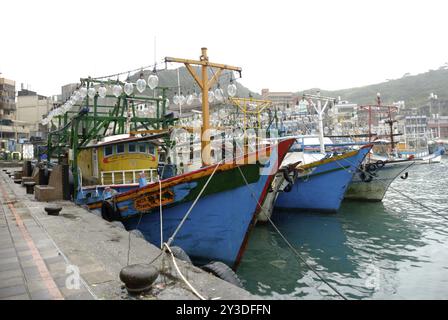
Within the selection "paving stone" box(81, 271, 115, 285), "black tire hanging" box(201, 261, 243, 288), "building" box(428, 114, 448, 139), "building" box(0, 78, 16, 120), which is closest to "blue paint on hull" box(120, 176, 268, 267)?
"black tire hanging" box(201, 261, 243, 288)

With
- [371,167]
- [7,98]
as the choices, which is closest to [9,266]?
[371,167]

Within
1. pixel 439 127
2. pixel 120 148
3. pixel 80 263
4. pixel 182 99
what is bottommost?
pixel 80 263

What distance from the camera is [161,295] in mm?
4461

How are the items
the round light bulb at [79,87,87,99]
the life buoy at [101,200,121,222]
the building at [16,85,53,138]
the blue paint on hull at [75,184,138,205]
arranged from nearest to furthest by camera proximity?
the life buoy at [101,200,121,222], the blue paint on hull at [75,184,138,205], the round light bulb at [79,87,87,99], the building at [16,85,53,138]

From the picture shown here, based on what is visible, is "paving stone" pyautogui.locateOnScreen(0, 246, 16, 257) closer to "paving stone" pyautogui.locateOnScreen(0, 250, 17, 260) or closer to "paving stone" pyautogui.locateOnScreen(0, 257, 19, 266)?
"paving stone" pyautogui.locateOnScreen(0, 250, 17, 260)

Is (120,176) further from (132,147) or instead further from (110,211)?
(110,211)

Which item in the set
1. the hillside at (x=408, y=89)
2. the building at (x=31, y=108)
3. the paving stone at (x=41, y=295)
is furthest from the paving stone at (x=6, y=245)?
the hillside at (x=408, y=89)

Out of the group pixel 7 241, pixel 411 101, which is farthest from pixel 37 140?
pixel 411 101

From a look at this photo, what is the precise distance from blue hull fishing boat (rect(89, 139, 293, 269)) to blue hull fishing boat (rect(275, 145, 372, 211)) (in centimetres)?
787

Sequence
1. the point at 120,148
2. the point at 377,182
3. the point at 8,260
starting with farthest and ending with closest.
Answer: the point at 377,182, the point at 120,148, the point at 8,260

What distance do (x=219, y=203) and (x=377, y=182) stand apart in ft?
50.8

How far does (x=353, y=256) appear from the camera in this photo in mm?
10008

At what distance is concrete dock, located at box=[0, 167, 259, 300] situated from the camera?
4.51 m
